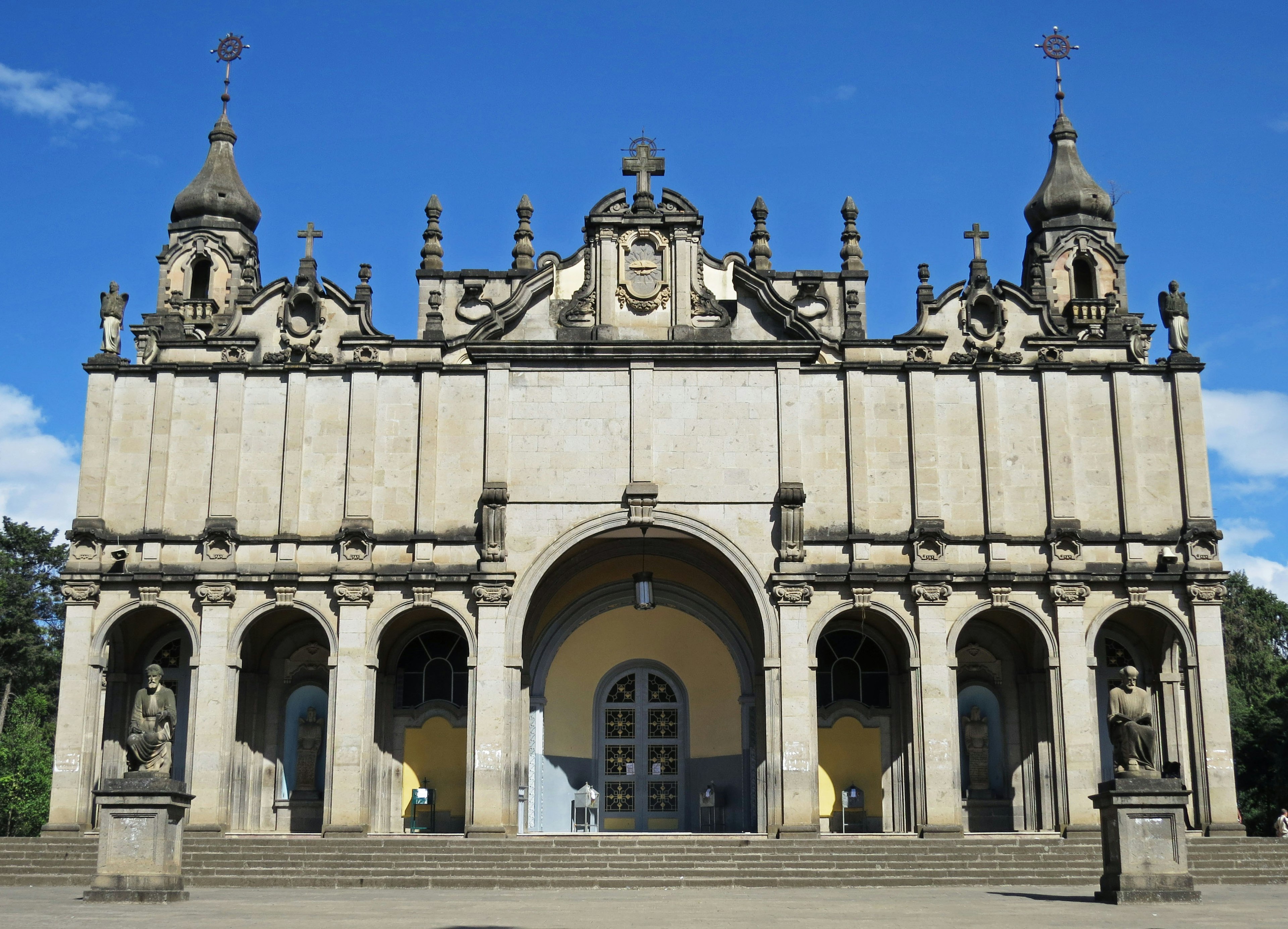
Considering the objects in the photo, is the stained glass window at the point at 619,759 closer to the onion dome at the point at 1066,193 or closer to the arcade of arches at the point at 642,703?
the arcade of arches at the point at 642,703

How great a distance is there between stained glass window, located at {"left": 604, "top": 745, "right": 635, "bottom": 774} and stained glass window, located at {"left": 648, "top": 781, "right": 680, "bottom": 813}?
0.65 metres

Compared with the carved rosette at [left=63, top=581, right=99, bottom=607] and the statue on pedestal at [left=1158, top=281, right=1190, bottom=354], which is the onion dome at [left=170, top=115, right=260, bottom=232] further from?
the statue on pedestal at [left=1158, top=281, right=1190, bottom=354]

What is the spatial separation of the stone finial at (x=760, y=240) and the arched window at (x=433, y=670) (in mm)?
11746

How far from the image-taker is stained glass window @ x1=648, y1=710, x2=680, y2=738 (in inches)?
1353

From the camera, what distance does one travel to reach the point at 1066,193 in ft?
124

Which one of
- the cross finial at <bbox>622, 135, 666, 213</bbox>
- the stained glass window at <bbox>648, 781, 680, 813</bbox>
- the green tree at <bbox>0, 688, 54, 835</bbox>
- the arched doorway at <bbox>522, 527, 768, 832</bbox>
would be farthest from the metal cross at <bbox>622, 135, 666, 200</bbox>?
the green tree at <bbox>0, 688, 54, 835</bbox>

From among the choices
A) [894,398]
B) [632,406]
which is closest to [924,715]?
[894,398]

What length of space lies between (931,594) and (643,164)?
40.3ft

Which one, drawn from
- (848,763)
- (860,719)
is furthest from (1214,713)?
(848,763)

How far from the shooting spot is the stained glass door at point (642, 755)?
33.8m

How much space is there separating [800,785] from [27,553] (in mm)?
44795

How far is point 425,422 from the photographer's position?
104ft

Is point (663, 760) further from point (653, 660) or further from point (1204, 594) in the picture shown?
point (1204, 594)

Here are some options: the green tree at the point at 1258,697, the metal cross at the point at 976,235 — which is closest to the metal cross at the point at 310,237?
the metal cross at the point at 976,235
